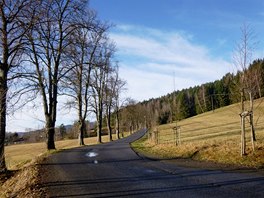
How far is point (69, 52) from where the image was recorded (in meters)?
17.7

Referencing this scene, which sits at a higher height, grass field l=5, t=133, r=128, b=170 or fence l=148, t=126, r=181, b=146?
fence l=148, t=126, r=181, b=146

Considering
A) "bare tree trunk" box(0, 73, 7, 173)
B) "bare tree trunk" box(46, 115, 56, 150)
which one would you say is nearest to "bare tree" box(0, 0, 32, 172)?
"bare tree trunk" box(0, 73, 7, 173)

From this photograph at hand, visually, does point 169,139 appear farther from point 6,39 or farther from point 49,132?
point 6,39

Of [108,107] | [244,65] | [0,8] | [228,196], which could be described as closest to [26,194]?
[228,196]

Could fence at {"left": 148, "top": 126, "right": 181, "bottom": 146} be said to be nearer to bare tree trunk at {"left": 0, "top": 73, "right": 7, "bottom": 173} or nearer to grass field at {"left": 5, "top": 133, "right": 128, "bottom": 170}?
grass field at {"left": 5, "top": 133, "right": 128, "bottom": 170}

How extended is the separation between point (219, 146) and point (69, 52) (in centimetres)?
915

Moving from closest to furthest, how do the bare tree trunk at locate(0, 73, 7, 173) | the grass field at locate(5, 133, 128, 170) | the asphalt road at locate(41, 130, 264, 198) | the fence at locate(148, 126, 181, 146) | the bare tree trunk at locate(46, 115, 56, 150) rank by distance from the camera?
the asphalt road at locate(41, 130, 264, 198)
the bare tree trunk at locate(0, 73, 7, 173)
the grass field at locate(5, 133, 128, 170)
the bare tree trunk at locate(46, 115, 56, 150)
the fence at locate(148, 126, 181, 146)

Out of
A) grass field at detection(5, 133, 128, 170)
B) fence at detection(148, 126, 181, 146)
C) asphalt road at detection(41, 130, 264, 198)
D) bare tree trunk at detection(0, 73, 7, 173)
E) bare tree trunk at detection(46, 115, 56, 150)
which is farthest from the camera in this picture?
fence at detection(148, 126, 181, 146)

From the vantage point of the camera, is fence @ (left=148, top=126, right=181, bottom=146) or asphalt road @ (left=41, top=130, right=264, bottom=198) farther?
fence @ (left=148, top=126, right=181, bottom=146)

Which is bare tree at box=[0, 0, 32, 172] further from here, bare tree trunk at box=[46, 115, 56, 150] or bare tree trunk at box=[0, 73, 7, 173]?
bare tree trunk at box=[46, 115, 56, 150]

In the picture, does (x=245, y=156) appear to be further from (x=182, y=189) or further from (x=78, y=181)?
(x=78, y=181)

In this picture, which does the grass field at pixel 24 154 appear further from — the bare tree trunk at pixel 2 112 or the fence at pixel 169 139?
the fence at pixel 169 139

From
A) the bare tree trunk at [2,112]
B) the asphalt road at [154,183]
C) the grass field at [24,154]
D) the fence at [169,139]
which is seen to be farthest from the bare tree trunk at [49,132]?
the asphalt road at [154,183]

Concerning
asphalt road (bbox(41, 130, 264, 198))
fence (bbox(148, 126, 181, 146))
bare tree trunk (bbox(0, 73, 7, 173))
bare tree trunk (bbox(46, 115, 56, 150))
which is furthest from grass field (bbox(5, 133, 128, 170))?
fence (bbox(148, 126, 181, 146))
